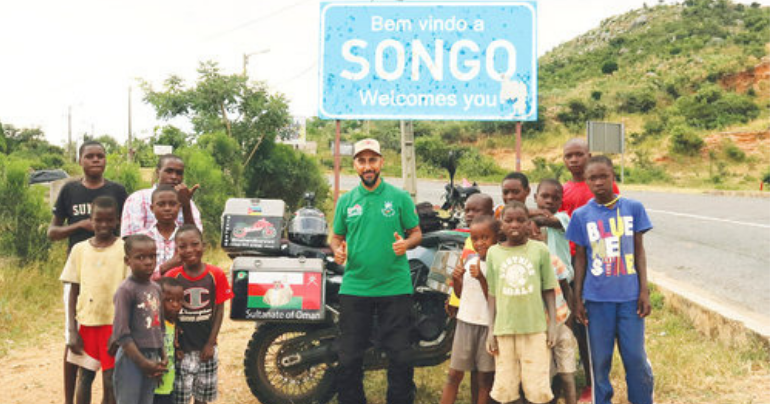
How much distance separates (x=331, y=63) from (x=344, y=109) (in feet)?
1.55

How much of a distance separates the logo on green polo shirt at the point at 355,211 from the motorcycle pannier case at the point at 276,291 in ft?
1.55

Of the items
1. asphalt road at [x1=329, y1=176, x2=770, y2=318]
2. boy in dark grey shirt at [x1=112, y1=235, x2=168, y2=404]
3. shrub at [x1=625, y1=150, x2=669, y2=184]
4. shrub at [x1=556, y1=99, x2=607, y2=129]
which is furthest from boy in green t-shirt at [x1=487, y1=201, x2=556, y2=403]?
shrub at [x1=556, y1=99, x2=607, y2=129]

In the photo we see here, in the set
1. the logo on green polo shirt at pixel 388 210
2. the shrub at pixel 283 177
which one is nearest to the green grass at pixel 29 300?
the logo on green polo shirt at pixel 388 210

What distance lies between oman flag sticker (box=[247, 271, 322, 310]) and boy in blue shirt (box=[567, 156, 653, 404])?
1.60 meters

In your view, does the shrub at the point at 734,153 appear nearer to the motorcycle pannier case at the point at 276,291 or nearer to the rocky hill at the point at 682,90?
the rocky hill at the point at 682,90

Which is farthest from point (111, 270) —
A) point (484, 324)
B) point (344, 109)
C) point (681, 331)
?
point (681, 331)

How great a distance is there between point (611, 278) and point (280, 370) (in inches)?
85.8

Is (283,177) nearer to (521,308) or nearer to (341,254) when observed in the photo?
(341,254)

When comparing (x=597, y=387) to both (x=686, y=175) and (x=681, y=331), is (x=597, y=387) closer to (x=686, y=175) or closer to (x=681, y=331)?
(x=681, y=331)

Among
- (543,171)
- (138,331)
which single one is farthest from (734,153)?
(138,331)

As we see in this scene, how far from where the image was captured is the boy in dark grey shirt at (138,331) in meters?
3.15

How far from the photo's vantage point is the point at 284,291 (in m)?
4.19

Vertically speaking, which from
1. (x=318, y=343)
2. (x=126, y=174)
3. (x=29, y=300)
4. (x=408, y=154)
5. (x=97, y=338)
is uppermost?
(x=408, y=154)

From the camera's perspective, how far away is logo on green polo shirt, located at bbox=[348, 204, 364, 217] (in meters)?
3.99
